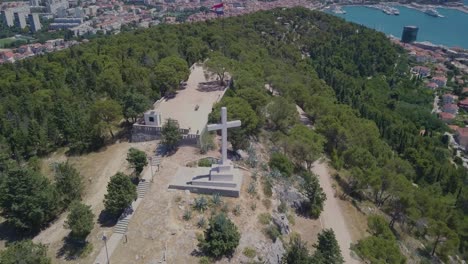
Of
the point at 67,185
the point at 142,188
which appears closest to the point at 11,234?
the point at 67,185

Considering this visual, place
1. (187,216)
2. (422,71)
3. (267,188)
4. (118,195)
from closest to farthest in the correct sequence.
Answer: (118,195) < (187,216) < (267,188) < (422,71)

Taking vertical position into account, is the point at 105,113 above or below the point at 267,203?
above

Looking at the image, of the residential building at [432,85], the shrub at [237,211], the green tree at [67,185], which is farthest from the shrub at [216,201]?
the residential building at [432,85]

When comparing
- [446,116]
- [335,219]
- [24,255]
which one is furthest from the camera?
[446,116]

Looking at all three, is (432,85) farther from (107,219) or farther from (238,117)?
(107,219)

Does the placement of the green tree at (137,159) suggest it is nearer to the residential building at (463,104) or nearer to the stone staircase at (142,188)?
the stone staircase at (142,188)
